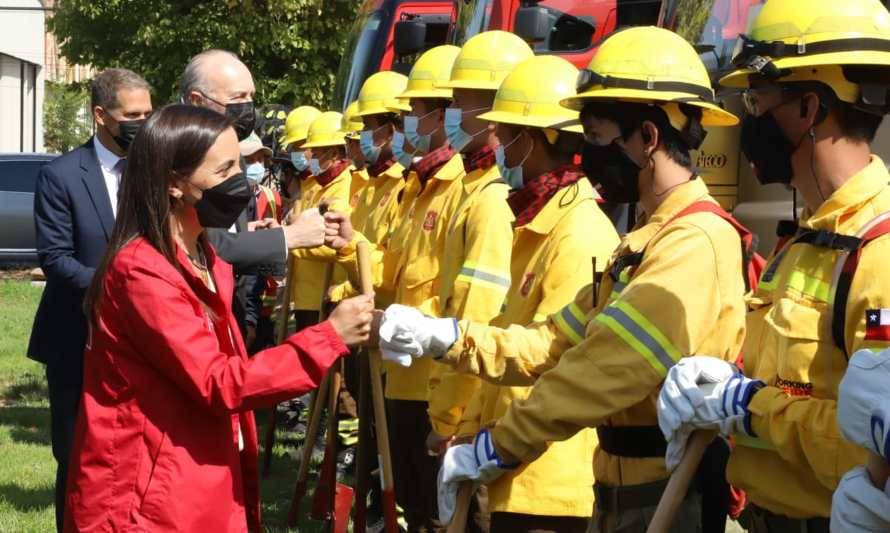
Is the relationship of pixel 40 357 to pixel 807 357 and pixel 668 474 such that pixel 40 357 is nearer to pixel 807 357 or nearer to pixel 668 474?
pixel 668 474

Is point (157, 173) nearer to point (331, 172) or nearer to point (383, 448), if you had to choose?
point (383, 448)

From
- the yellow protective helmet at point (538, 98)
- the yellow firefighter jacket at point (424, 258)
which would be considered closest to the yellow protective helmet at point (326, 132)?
the yellow firefighter jacket at point (424, 258)

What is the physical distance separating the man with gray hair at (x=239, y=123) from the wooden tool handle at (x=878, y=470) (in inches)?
122

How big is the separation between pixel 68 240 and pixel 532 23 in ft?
14.0

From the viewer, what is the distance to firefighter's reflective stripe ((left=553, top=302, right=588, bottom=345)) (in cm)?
369

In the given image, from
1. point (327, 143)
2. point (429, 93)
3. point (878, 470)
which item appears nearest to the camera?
point (878, 470)

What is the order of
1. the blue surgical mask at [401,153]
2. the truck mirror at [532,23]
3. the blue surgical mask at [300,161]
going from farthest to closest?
the blue surgical mask at [300,161]
the truck mirror at [532,23]
the blue surgical mask at [401,153]

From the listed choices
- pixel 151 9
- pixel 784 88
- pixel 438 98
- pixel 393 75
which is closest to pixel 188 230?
pixel 784 88

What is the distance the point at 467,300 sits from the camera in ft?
15.4

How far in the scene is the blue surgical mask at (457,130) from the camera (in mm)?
5424

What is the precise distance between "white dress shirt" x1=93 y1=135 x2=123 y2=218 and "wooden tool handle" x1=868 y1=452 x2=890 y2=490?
11.9 feet

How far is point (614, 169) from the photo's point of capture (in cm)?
355

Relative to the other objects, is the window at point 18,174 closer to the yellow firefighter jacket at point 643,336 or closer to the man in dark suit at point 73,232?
the man in dark suit at point 73,232

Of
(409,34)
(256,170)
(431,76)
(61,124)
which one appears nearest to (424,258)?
(431,76)
